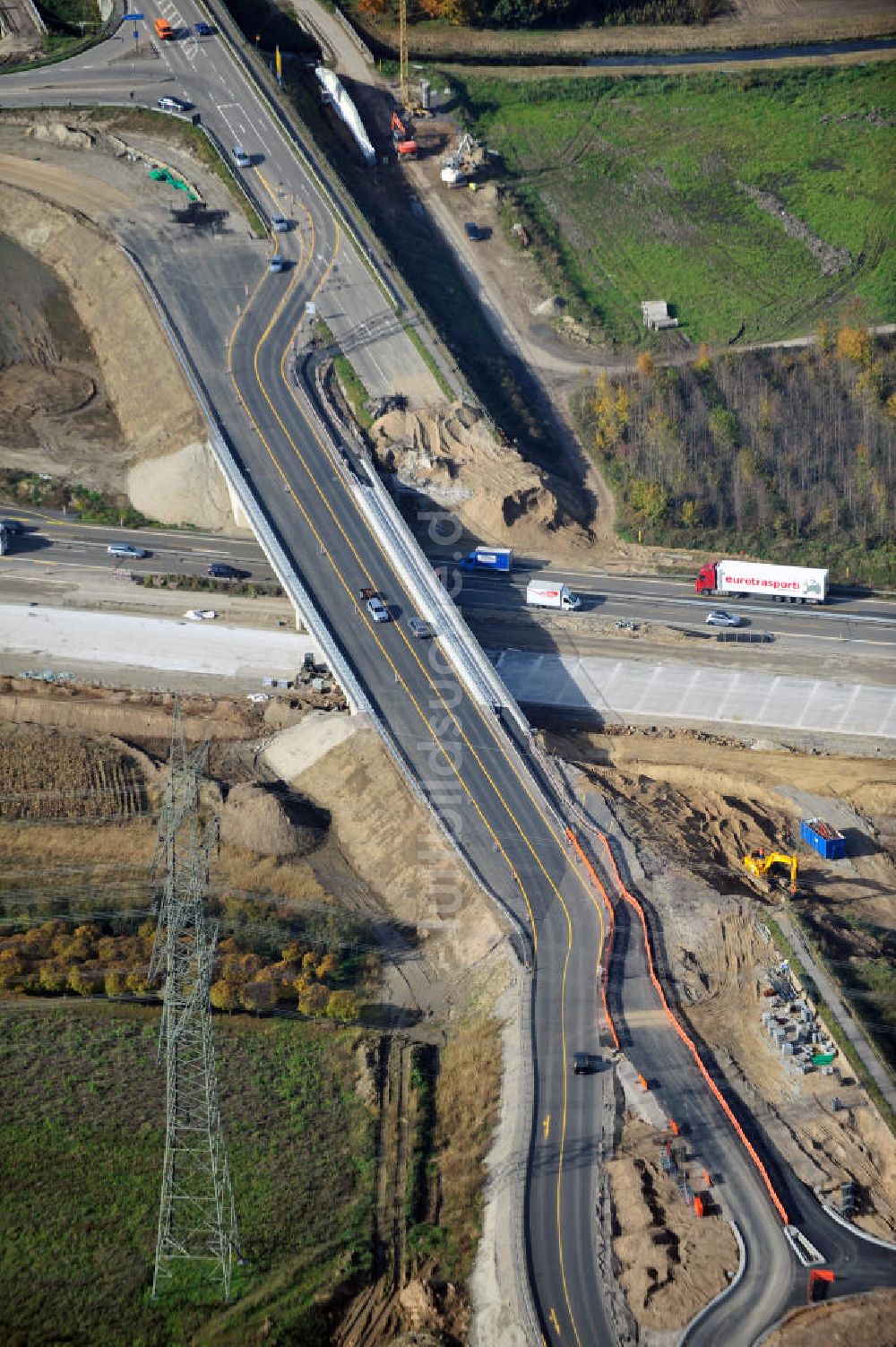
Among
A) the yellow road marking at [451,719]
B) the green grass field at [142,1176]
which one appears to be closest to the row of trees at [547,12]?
the yellow road marking at [451,719]

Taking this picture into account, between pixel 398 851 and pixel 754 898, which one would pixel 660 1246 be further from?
pixel 398 851

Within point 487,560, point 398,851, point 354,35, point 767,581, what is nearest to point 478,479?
point 487,560

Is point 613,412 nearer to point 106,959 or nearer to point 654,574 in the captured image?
point 654,574

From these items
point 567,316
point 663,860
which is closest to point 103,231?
point 567,316

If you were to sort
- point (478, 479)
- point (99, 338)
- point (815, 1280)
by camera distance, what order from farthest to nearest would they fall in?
point (99, 338) < point (478, 479) < point (815, 1280)

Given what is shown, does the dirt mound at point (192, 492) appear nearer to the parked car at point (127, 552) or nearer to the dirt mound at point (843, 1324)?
the parked car at point (127, 552)

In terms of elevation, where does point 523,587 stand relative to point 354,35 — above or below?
below

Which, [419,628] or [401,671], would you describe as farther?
[419,628]
